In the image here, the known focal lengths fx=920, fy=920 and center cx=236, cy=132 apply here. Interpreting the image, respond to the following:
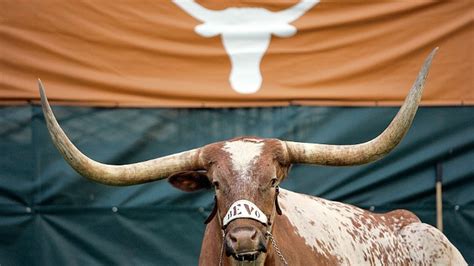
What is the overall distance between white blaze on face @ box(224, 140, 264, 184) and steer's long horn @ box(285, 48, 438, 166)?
0.24 metres

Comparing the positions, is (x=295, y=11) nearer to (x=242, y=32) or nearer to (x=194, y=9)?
(x=242, y=32)

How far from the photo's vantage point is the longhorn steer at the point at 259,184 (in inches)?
180

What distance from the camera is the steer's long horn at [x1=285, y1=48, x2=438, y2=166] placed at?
191 inches

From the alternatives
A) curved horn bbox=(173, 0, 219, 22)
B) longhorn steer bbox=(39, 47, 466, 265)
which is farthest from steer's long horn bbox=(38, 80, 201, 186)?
curved horn bbox=(173, 0, 219, 22)

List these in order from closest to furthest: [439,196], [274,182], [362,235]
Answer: [274,182] < [362,235] < [439,196]

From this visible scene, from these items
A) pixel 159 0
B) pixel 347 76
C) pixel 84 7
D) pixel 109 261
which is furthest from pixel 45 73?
pixel 347 76

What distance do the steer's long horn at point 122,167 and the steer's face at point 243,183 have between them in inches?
2.5

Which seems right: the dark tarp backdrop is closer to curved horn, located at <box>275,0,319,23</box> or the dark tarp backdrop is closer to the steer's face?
curved horn, located at <box>275,0,319,23</box>

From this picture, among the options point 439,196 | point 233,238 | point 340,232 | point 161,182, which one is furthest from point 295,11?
point 233,238

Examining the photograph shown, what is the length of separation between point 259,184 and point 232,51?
2.65m

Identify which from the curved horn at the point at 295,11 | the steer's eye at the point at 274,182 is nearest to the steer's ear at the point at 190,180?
the steer's eye at the point at 274,182

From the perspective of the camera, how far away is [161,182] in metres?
7.26

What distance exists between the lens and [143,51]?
23.3 feet

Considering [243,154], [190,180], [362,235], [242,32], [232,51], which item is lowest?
[362,235]
